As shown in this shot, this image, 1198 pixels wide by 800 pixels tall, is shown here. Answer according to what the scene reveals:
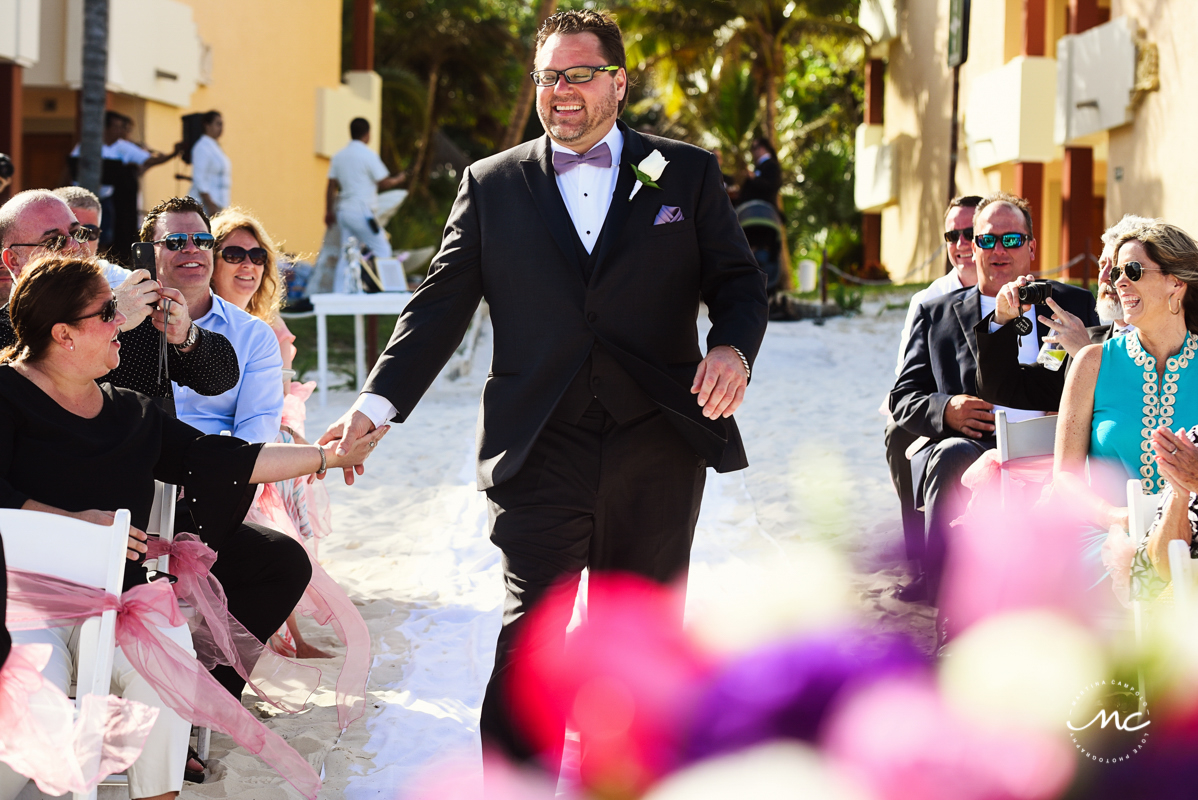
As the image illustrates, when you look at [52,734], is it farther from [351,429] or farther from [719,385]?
[719,385]

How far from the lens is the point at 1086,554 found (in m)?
3.91

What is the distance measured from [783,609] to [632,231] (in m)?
2.87

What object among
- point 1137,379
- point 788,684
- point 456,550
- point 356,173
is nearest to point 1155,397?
point 1137,379

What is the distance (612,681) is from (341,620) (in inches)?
42.0

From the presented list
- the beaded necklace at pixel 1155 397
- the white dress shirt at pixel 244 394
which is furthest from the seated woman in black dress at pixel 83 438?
the beaded necklace at pixel 1155 397

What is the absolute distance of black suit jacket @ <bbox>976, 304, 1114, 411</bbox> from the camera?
468 centimetres

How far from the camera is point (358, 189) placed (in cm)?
1303

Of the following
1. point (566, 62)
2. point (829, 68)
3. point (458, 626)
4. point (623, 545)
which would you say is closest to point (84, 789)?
point (623, 545)

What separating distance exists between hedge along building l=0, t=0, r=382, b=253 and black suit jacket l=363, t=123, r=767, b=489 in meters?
10.4

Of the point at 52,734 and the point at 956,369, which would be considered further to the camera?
the point at 956,369

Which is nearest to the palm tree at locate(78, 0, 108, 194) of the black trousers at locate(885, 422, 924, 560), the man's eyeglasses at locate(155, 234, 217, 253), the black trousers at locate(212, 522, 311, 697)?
the man's eyeglasses at locate(155, 234, 217, 253)

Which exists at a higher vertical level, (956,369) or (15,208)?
(15,208)

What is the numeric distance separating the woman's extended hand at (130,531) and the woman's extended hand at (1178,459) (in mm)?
2724

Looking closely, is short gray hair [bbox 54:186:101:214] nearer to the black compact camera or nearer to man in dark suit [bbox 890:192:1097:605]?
man in dark suit [bbox 890:192:1097:605]
